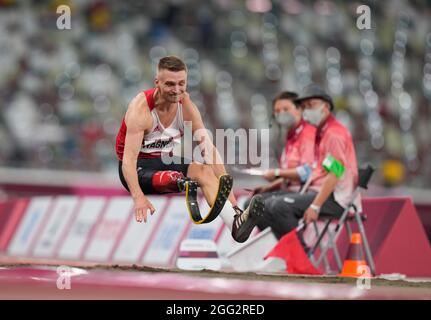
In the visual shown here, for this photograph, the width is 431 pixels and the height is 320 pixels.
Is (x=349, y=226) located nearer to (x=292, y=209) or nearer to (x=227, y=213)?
(x=292, y=209)

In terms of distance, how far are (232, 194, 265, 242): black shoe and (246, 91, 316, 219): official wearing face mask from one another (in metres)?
2.55

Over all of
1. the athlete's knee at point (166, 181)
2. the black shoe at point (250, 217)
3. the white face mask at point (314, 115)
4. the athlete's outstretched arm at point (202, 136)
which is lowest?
the black shoe at point (250, 217)

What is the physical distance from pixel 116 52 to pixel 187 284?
1389 centimetres

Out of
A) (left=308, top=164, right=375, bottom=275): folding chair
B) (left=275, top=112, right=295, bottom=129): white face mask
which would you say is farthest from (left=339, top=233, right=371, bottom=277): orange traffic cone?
(left=275, top=112, right=295, bottom=129): white face mask

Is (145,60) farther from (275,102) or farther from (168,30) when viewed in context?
(275,102)

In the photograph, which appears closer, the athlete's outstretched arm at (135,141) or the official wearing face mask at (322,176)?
the athlete's outstretched arm at (135,141)

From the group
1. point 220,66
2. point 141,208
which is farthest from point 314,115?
point 220,66

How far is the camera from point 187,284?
7566 mm

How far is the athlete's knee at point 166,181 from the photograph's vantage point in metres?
7.86

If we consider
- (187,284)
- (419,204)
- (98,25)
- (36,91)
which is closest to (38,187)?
(36,91)

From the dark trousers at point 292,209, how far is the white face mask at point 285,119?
35.2 inches

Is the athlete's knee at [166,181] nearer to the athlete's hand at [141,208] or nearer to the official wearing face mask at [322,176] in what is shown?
the athlete's hand at [141,208]

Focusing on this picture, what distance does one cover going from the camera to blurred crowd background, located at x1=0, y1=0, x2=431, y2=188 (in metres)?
18.3

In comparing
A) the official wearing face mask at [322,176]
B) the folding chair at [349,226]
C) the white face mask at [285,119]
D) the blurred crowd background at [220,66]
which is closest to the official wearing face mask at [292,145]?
the white face mask at [285,119]
